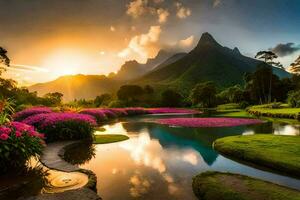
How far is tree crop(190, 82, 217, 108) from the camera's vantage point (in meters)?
80.4

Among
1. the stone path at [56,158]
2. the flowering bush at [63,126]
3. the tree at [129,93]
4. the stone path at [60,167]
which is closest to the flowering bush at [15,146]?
the stone path at [56,158]

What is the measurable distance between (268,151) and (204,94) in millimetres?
67375

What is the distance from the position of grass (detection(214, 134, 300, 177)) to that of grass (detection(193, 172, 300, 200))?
300 centimetres

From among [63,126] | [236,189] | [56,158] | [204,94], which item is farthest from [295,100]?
[56,158]

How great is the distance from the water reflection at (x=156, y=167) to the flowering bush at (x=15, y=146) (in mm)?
2934

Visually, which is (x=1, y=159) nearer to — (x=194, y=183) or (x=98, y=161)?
(x=98, y=161)

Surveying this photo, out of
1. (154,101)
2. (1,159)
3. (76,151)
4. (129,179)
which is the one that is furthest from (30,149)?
(154,101)

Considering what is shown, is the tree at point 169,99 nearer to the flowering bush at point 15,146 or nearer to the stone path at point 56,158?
the stone path at point 56,158

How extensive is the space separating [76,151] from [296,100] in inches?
1856

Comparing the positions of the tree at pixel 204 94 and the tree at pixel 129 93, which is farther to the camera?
the tree at pixel 129 93

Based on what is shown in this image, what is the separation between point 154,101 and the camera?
299 ft

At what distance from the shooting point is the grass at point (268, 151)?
12422 millimetres

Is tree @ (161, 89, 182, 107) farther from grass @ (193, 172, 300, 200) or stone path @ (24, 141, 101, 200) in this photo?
grass @ (193, 172, 300, 200)

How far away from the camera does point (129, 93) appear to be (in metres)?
93.1
